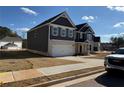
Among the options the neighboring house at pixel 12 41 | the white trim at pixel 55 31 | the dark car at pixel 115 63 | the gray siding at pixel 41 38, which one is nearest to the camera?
the dark car at pixel 115 63

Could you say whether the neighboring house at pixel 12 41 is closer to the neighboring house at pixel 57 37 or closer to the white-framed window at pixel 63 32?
the neighboring house at pixel 57 37

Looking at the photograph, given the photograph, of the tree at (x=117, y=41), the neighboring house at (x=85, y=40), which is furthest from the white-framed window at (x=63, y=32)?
the tree at (x=117, y=41)

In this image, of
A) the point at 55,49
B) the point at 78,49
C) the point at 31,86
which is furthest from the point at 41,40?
the point at 31,86

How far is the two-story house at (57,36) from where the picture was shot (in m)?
23.0

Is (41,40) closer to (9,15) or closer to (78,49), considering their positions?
(78,49)

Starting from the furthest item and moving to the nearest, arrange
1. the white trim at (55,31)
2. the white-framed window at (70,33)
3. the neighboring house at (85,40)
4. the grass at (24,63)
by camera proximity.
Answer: the neighboring house at (85,40)
the white-framed window at (70,33)
the white trim at (55,31)
the grass at (24,63)

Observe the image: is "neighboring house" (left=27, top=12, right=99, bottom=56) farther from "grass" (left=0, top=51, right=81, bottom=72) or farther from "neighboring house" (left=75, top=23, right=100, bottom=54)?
"grass" (left=0, top=51, right=81, bottom=72)

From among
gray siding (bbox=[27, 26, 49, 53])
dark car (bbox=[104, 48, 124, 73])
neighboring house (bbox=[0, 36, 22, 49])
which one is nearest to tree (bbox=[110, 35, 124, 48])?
dark car (bbox=[104, 48, 124, 73])

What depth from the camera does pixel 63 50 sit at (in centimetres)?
2430

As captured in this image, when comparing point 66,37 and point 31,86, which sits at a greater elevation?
point 66,37

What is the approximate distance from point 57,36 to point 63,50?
6.67 feet
